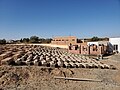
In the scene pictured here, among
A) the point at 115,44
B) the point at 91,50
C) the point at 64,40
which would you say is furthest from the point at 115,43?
the point at 64,40

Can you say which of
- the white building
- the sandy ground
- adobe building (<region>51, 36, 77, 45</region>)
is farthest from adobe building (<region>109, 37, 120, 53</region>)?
adobe building (<region>51, 36, 77, 45</region>)

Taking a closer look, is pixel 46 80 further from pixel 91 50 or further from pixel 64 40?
pixel 64 40

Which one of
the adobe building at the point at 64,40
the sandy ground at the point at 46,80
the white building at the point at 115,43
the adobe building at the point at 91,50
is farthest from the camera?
the adobe building at the point at 64,40

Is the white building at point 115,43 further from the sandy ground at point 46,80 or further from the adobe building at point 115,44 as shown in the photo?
the sandy ground at point 46,80

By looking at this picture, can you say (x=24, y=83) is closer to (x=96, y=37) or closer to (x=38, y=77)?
(x=38, y=77)

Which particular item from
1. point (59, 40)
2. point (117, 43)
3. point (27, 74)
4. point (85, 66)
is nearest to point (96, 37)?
point (59, 40)

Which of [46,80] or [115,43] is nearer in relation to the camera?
[46,80]

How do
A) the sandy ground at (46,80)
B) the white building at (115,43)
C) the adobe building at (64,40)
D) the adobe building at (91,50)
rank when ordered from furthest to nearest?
the adobe building at (64,40) → the white building at (115,43) → the adobe building at (91,50) → the sandy ground at (46,80)

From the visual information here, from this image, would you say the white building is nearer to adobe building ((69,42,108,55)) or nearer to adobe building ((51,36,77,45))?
adobe building ((69,42,108,55))

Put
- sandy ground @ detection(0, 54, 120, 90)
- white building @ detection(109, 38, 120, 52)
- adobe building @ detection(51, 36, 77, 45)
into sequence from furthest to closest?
adobe building @ detection(51, 36, 77, 45)
white building @ detection(109, 38, 120, 52)
sandy ground @ detection(0, 54, 120, 90)

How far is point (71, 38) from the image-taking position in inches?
1946

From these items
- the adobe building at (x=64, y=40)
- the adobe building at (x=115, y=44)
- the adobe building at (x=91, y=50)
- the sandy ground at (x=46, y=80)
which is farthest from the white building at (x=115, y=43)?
the adobe building at (x=64, y=40)

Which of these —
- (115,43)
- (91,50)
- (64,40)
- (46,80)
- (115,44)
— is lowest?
(46,80)

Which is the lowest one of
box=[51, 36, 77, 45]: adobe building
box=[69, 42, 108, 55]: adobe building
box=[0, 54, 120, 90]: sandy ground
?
box=[0, 54, 120, 90]: sandy ground
